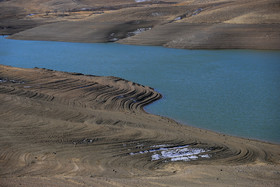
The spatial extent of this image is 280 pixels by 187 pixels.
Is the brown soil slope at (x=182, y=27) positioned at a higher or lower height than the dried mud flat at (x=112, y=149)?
higher

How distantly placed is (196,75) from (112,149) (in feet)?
40.9

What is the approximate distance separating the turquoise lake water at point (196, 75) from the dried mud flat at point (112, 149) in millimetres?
1355

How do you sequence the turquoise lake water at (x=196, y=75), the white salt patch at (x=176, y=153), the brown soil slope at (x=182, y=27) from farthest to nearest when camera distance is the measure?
the brown soil slope at (x=182, y=27) → the turquoise lake water at (x=196, y=75) → the white salt patch at (x=176, y=153)

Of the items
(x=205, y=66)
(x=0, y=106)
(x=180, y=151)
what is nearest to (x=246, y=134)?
(x=180, y=151)

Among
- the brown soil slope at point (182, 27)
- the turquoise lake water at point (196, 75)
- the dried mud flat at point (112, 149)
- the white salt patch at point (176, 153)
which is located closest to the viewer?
the dried mud flat at point (112, 149)

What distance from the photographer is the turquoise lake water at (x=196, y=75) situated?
43.0 ft

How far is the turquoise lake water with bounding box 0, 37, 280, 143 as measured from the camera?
13117mm

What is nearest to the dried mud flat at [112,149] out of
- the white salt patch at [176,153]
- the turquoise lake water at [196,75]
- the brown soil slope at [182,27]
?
the white salt patch at [176,153]

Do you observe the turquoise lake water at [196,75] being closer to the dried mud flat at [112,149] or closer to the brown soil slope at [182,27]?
the dried mud flat at [112,149]

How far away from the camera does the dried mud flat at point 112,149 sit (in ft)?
23.2

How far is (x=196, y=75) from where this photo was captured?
21.1 meters

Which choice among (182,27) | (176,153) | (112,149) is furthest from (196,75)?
(182,27)

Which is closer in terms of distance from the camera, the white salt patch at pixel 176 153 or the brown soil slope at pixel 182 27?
the white salt patch at pixel 176 153

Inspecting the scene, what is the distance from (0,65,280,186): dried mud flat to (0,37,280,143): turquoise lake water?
4.44 feet
